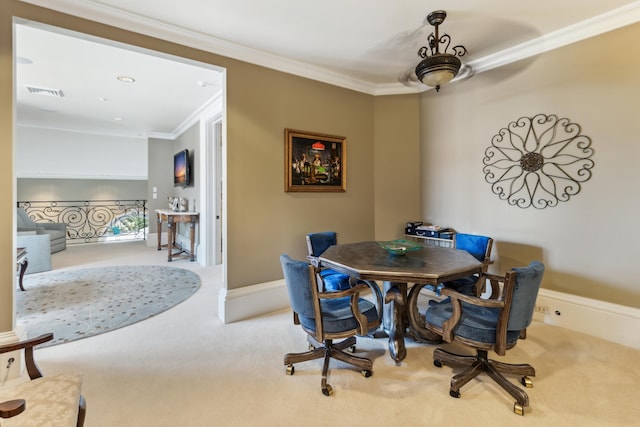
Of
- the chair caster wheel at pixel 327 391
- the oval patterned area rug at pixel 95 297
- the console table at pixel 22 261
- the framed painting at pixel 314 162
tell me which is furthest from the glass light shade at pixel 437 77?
the console table at pixel 22 261

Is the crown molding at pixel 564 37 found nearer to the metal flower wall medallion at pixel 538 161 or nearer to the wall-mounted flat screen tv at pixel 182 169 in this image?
the metal flower wall medallion at pixel 538 161

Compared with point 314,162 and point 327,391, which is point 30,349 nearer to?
point 327,391

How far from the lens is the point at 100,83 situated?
3.86m

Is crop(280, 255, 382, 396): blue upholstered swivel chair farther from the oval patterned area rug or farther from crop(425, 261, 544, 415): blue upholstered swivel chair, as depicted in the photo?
the oval patterned area rug

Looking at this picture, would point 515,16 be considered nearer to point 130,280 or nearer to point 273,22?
point 273,22

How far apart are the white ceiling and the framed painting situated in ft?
2.38

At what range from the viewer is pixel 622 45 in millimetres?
2430

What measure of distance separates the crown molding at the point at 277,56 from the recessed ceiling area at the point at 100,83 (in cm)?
17

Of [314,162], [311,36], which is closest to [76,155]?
[314,162]

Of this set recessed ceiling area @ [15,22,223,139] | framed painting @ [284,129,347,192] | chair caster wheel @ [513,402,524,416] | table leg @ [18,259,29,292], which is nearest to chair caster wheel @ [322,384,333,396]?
chair caster wheel @ [513,402,524,416]

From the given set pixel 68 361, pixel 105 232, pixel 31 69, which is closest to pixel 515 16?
pixel 68 361

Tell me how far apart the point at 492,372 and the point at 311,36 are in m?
3.08

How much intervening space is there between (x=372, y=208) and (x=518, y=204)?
165 centimetres

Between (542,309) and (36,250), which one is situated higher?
(36,250)
